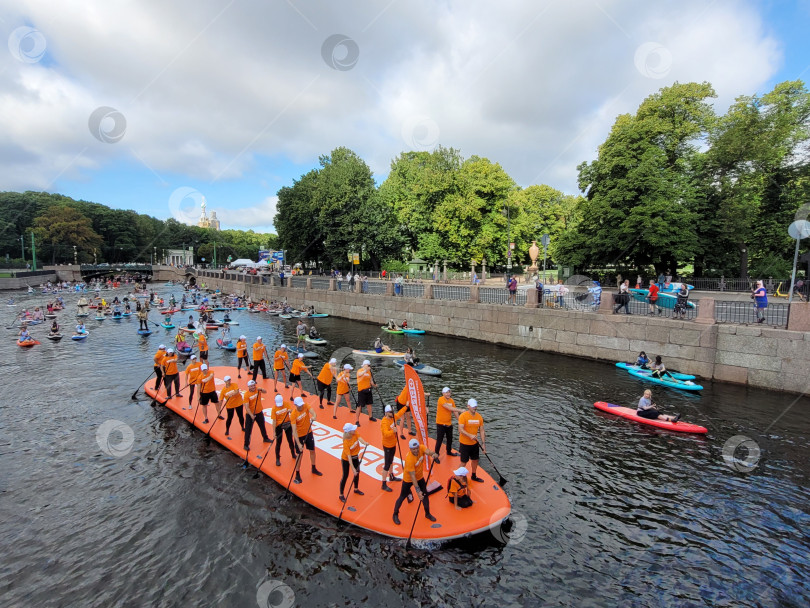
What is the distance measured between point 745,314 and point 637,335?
4.42m

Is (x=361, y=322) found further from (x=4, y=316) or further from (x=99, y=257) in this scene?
(x=99, y=257)

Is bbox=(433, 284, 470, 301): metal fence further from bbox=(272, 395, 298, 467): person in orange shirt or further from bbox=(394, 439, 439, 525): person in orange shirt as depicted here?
bbox=(394, 439, 439, 525): person in orange shirt

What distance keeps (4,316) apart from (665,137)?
208 ft

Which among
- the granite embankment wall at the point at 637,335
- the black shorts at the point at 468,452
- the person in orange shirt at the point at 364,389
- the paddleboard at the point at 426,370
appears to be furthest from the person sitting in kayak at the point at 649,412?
the person in orange shirt at the point at 364,389

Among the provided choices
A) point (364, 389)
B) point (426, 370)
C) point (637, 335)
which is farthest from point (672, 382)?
point (364, 389)

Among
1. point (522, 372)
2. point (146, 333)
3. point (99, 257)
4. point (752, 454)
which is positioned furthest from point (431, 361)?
point (99, 257)

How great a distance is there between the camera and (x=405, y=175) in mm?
62500

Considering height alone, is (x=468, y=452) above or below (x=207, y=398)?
above

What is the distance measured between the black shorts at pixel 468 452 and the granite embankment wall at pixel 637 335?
48.5ft

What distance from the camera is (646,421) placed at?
46.1ft

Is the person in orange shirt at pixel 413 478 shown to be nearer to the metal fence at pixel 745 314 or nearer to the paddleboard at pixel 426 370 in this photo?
the paddleboard at pixel 426 370

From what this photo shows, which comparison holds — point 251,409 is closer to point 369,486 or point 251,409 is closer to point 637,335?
point 369,486

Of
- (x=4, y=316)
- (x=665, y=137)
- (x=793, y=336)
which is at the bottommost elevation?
(x=4, y=316)

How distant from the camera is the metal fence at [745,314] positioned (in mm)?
18047
